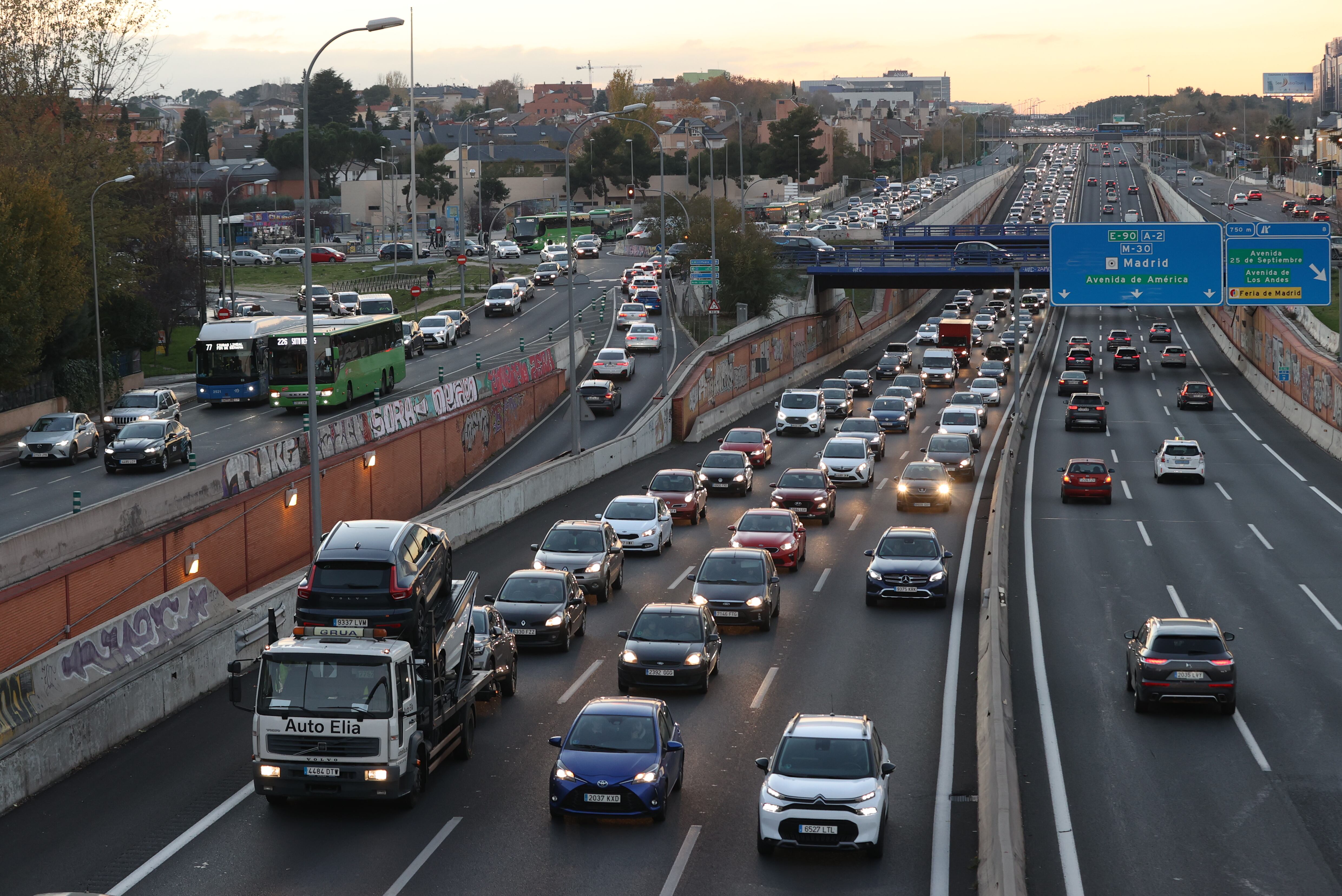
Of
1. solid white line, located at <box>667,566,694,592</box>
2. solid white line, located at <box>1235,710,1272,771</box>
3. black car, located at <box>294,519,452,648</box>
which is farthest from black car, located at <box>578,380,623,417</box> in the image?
black car, located at <box>294,519,452,648</box>

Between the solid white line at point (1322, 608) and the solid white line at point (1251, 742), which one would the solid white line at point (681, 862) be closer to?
the solid white line at point (1251, 742)

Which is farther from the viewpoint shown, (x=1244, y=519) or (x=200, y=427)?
(x=200, y=427)

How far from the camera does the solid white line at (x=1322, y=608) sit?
92.8 feet

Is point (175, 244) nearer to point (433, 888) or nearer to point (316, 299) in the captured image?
point (316, 299)

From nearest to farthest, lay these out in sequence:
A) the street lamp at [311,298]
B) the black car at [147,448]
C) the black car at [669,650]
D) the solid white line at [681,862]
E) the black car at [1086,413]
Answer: the solid white line at [681,862]
the black car at [669,650]
the street lamp at [311,298]
the black car at [147,448]
the black car at [1086,413]

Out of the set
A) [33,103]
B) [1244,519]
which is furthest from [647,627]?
[33,103]

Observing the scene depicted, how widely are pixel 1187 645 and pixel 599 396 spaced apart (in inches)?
1527

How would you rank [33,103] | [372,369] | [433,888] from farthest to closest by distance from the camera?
1. [33,103]
2. [372,369]
3. [433,888]

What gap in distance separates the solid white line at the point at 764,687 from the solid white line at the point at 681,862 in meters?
5.26

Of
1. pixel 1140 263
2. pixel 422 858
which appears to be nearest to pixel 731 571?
pixel 422 858

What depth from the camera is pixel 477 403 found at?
49469 mm

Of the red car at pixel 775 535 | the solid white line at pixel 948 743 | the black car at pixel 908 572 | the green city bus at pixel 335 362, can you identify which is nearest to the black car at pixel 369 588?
the solid white line at pixel 948 743

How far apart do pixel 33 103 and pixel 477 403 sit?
108ft

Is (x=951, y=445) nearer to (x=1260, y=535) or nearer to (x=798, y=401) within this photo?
(x=1260, y=535)
